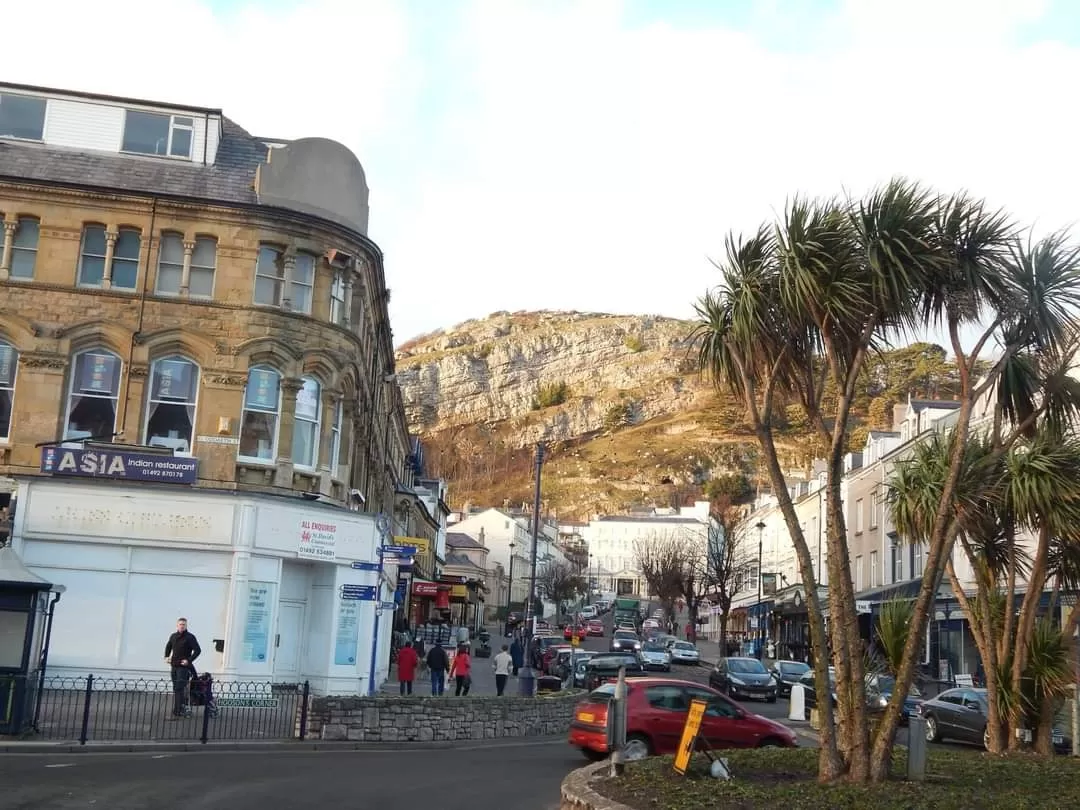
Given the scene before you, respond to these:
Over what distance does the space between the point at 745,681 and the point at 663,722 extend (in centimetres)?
1877

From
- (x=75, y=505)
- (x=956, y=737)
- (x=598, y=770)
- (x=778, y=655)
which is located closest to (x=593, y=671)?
(x=956, y=737)

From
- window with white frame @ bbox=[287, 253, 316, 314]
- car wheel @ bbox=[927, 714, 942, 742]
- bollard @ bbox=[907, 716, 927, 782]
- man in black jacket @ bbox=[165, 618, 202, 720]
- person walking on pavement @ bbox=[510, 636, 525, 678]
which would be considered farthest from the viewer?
person walking on pavement @ bbox=[510, 636, 525, 678]

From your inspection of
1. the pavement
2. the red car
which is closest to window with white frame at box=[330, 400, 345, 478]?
the pavement

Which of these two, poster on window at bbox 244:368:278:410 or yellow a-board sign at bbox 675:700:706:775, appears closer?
yellow a-board sign at bbox 675:700:706:775

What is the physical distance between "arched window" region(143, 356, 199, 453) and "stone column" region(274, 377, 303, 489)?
1.93m

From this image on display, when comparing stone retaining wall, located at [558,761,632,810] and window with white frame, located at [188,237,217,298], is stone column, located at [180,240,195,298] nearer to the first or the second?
window with white frame, located at [188,237,217,298]

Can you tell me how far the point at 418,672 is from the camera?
41.8 metres

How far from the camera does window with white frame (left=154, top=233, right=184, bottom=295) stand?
26.0 meters

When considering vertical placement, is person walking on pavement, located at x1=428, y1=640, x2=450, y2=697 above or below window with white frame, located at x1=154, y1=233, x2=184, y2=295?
below

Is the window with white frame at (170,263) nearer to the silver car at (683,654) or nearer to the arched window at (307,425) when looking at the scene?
the arched window at (307,425)

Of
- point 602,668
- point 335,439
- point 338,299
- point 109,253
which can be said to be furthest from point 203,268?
point 602,668

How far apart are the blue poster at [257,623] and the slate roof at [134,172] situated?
882cm

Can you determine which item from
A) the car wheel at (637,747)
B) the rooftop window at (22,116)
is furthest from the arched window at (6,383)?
the car wheel at (637,747)

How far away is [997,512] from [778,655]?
156 feet
